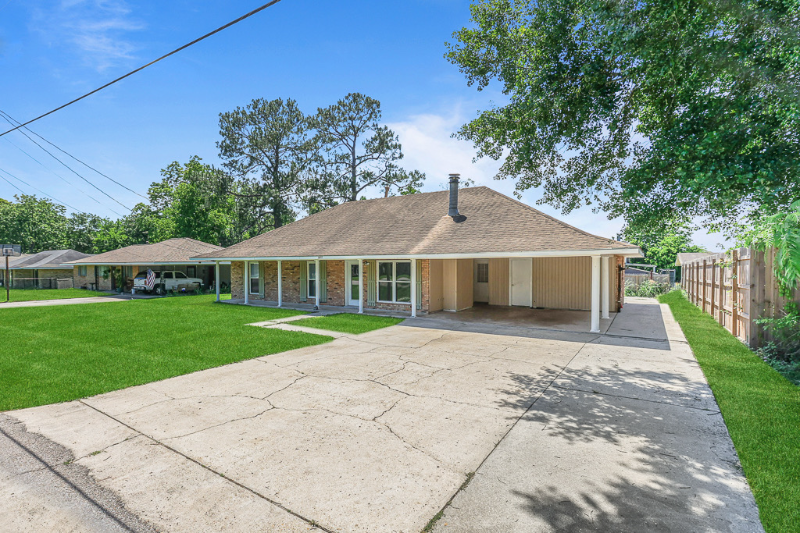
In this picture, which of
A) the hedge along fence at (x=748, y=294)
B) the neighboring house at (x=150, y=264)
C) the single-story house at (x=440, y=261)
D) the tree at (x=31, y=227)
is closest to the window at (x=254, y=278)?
the single-story house at (x=440, y=261)

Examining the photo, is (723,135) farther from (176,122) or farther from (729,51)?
(176,122)

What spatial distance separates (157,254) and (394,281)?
20141 mm

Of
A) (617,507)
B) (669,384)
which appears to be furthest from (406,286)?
(617,507)

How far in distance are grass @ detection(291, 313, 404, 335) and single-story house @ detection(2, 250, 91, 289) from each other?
109 feet

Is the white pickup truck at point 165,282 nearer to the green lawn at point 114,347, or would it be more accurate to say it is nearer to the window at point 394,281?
the green lawn at point 114,347

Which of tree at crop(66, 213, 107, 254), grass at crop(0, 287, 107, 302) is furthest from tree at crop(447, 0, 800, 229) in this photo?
tree at crop(66, 213, 107, 254)

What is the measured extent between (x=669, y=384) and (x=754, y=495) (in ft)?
11.2

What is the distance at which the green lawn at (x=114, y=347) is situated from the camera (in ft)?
20.8

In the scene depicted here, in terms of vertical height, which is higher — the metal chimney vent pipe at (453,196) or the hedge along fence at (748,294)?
the metal chimney vent pipe at (453,196)

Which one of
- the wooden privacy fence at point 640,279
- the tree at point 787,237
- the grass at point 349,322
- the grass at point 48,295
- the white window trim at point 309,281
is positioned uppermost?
the tree at point 787,237

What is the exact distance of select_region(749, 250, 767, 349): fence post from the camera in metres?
8.00

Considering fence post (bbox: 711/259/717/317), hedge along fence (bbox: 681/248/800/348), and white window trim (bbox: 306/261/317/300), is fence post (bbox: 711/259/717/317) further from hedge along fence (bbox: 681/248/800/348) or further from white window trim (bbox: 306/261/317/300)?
white window trim (bbox: 306/261/317/300)

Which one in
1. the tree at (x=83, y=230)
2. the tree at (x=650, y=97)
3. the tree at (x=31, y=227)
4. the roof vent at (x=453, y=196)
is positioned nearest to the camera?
the tree at (x=650, y=97)

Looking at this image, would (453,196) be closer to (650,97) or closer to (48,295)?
(650,97)
